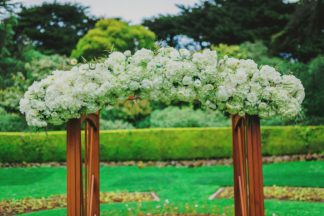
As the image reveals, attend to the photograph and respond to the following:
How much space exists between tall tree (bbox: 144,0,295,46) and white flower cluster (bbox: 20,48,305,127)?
22.5m

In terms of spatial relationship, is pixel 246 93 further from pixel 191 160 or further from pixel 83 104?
pixel 191 160

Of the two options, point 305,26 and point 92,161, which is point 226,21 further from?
point 92,161

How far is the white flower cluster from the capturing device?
394cm

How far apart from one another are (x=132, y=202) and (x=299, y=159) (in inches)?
315

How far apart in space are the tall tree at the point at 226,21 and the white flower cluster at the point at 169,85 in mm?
22499

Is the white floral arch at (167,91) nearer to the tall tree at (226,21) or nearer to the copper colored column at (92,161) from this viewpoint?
the copper colored column at (92,161)

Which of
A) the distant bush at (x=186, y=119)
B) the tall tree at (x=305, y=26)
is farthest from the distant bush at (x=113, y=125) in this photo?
the tall tree at (x=305, y=26)

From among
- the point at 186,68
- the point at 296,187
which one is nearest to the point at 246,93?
the point at 186,68

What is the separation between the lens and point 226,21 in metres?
28.3

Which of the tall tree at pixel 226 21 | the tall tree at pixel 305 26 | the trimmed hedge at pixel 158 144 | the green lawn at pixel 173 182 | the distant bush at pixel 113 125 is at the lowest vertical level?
the green lawn at pixel 173 182

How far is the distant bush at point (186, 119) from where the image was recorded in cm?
1841

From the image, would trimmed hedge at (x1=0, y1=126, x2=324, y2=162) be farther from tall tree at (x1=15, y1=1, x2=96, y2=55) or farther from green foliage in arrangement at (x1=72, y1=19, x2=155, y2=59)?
tall tree at (x1=15, y1=1, x2=96, y2=55)

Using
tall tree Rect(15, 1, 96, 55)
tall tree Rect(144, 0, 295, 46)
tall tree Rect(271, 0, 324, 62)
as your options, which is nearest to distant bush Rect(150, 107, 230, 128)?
tall tree Rect(271, 0, 324, 62)

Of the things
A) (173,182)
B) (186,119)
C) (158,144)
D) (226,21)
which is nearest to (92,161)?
(173,182)
